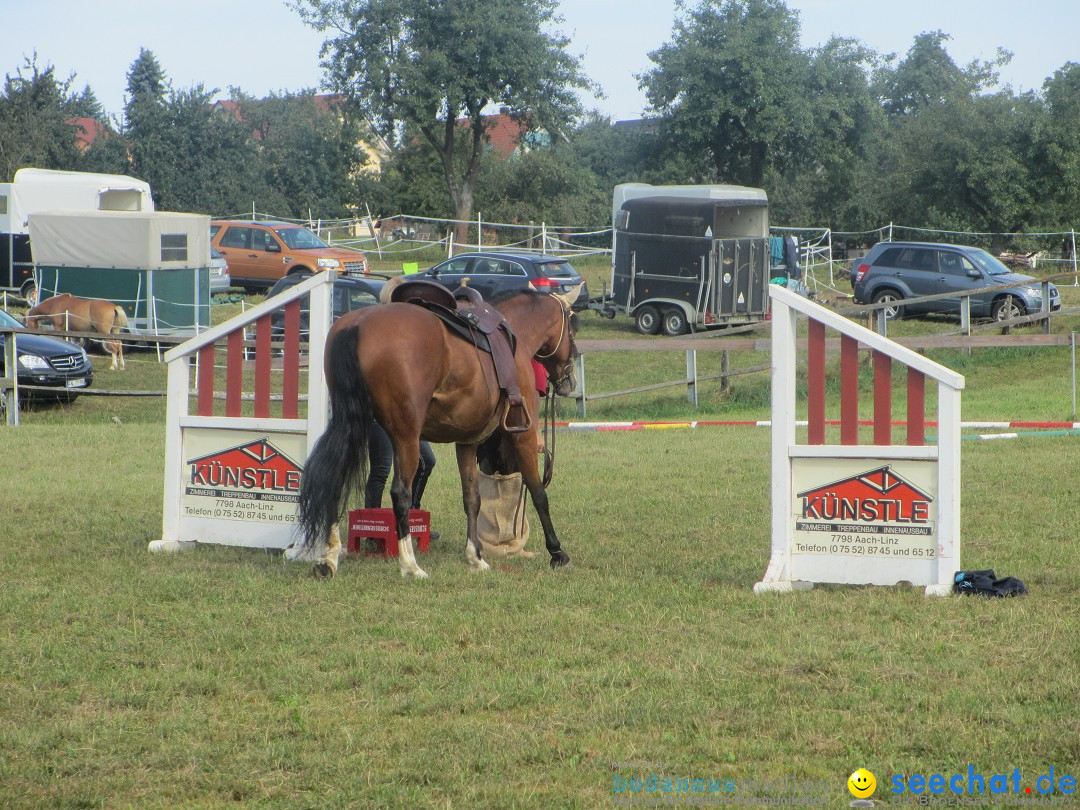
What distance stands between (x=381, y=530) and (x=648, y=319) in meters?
17.6

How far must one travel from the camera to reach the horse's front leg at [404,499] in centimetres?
644

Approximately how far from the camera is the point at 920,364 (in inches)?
235

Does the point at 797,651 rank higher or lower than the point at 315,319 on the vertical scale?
lower

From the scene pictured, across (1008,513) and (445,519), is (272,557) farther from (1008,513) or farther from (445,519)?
(1008,513)

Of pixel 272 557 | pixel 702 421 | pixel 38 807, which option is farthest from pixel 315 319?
pixel 702 421

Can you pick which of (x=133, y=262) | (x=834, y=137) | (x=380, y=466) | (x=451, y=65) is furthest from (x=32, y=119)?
(x=380, y=466)

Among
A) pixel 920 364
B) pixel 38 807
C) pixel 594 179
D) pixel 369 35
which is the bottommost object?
pixel 38 807

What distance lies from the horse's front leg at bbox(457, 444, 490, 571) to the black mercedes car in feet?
34.8

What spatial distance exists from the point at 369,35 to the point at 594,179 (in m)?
12.3

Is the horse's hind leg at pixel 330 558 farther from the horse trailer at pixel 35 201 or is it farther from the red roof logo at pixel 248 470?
the horse trailer at pixel 35 201

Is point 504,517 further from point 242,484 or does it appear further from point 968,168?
point 968,168

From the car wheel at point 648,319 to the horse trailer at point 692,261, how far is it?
0.8 inches

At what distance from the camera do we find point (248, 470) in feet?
23.8

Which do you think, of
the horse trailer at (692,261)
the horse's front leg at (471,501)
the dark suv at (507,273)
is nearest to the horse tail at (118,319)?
the dark suv at (507,273)
